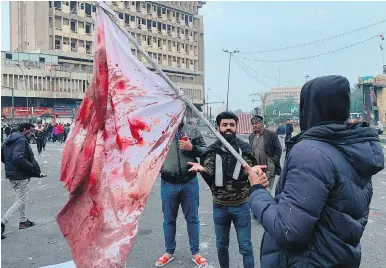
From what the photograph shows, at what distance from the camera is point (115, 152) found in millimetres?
2459

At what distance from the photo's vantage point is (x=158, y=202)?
7.31m

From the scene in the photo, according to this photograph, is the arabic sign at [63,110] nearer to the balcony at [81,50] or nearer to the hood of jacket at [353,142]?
the balcony at [81,50]

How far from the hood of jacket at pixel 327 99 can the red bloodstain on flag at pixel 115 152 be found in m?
1.16

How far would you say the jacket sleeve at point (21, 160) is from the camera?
5859mm

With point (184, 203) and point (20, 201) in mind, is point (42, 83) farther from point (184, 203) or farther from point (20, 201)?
point (184, 203)

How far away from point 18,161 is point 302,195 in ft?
17.7

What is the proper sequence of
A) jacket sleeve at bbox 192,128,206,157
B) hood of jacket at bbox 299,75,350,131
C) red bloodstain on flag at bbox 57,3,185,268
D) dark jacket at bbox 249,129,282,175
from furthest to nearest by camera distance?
dark jacket at bbox 249,129,282,175
jacket sleeve at bbox 192,128,206,157
red bloodstain on flag at bbox 57,3,185,268
hood of jacket at bbox 299,75,350,131

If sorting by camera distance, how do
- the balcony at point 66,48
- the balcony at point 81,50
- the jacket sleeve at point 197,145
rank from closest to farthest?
the jacket sleeve at point 197,145, the balcony at point 66,48, the balcony at point 81,50

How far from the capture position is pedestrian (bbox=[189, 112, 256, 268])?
3.53 metres

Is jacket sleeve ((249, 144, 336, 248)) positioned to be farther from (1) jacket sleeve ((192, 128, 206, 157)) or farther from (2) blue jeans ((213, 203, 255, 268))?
(1) jacket sleeve ((192, 128, 206, 157))

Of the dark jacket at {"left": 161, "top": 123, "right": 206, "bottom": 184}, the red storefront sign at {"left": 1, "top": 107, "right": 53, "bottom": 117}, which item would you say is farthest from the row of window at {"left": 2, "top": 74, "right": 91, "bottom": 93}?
the dark jacket at {"left": 161, "top": 123, "right": 206, "bottom": 184}

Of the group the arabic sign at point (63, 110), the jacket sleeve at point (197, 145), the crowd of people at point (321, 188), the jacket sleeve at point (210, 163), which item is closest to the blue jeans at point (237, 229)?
the jacket sleeve at point (210, 163)

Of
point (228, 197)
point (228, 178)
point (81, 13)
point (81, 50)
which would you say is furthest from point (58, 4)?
point (228, 197)

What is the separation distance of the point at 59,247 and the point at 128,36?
11.3 ft
